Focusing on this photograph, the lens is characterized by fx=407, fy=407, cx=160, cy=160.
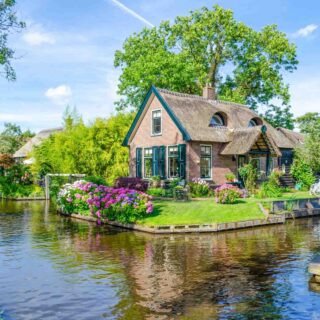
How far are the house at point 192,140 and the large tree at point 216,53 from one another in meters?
10.3

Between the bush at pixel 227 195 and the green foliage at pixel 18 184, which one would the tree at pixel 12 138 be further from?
the bush at pixel 227 195

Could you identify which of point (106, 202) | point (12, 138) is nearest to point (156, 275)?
point (106, 202)

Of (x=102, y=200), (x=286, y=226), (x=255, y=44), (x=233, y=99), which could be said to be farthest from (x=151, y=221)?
(x=255, y=44)

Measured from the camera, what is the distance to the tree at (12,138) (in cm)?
6806

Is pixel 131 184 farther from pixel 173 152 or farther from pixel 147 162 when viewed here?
pixel 147 162

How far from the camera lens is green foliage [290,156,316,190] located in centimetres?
3089

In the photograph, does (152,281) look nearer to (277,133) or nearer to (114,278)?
(114,278)

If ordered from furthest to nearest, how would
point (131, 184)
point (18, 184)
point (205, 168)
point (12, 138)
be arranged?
point (12, 138) < point (18, 184) < point (205, 168) < point (131, 184)

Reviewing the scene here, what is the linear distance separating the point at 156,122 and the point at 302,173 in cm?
1215

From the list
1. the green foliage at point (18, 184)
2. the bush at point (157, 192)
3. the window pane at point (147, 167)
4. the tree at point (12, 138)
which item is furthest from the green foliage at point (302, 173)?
the tree at point (12, 138)

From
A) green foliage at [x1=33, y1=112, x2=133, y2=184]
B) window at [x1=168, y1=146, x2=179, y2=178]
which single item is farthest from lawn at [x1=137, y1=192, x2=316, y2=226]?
green foliage at [x1=33, y1=112, x2=133, y2=184]

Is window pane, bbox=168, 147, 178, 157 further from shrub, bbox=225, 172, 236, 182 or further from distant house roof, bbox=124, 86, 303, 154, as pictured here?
shrub, bbox=225, 172, 236, 182

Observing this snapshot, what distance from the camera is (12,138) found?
239 feet

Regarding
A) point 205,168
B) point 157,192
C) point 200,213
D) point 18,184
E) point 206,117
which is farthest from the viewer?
point 18,184
